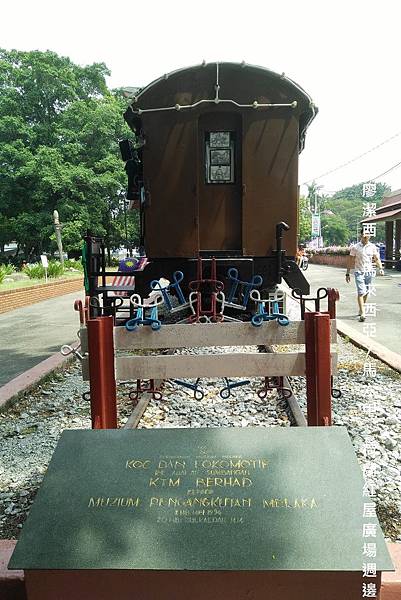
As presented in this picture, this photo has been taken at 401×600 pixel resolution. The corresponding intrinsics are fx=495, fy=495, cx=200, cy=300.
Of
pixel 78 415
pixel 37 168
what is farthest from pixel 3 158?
pixel 78 415

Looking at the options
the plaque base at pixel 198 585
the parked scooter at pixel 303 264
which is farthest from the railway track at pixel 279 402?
the parked scooter at pixel 303 264

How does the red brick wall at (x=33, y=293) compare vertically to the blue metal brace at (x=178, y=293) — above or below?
below

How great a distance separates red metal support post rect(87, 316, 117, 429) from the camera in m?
2.69

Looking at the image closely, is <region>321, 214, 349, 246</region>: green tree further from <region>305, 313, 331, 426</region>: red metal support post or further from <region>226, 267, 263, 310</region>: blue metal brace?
<region>305, 313, 331, 426</region>: red metal support post

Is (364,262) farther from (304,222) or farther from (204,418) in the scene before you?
(304,222)

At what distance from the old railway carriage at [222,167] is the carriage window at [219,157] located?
13 millimetres

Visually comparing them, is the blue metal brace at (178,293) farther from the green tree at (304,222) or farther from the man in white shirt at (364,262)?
A: the green tree at (304,222)

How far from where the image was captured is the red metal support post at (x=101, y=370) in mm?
2693

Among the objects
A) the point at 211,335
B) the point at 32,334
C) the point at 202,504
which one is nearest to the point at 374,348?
the point at 211,335

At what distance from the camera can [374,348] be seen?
6254mm

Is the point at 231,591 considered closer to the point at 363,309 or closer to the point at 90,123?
the point at 363,309

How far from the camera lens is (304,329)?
9.34 ft

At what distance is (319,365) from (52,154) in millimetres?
29806

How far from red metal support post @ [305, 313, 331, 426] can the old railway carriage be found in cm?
361
